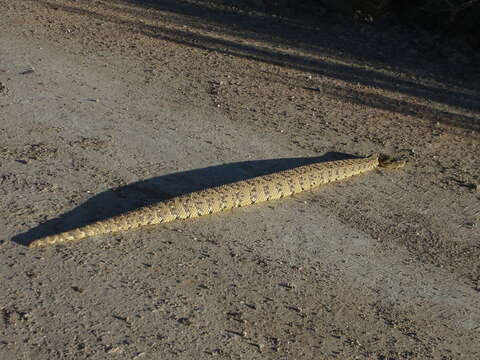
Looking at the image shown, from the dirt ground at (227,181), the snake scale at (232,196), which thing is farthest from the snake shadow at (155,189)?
the snake scale at (232,196)

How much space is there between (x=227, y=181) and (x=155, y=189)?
823 millimetres

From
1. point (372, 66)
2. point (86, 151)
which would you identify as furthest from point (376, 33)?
point (86, 151)

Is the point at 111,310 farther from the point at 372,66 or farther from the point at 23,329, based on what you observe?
the point at 372,66

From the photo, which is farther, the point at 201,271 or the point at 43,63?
the point at 43,63

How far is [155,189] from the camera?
6695mm

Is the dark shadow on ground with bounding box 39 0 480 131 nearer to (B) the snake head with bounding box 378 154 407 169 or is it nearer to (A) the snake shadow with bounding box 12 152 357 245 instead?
(B) the snake head with bounding box 378 154 407 169

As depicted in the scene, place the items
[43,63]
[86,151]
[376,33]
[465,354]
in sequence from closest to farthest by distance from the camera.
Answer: [465,354]
[86,151]
[43,63]
[376,33]

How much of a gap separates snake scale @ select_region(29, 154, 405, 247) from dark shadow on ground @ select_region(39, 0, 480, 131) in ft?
7.97

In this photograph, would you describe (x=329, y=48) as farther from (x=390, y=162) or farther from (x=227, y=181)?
(x=227, y=181)

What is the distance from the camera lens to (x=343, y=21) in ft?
43.6

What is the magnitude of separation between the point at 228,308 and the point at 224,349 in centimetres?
48

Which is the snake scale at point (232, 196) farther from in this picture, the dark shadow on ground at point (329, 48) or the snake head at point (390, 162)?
the dark shadow on ground at point (329, 48)

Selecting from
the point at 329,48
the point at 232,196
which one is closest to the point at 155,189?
the point at 232,196

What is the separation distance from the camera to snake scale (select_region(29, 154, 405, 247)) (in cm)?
576
